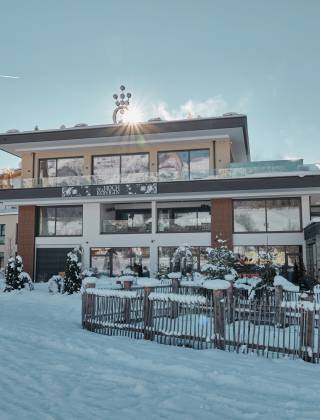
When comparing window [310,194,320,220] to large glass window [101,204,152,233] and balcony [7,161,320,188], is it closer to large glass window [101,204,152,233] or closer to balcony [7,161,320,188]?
balcony [7,161,320,188]

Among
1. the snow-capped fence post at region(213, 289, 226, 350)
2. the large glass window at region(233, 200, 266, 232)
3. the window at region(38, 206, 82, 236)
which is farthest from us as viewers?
the window at region(38, 206, 82, 236)

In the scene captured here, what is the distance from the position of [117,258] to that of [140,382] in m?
24.0

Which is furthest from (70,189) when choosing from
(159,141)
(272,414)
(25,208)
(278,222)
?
(272,414)

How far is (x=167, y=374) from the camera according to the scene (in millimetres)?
6852

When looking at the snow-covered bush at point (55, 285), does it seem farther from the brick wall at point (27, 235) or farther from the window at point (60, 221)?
the brick wall at point (27, 235)

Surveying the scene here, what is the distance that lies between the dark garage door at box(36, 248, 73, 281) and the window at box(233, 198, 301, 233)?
11961 millimetres

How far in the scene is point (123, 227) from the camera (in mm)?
30094

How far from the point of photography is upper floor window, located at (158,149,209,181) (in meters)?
28.5

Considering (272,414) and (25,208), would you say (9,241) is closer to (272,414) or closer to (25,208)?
(25,208)

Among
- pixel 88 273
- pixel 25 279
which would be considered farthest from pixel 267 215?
pixel 25 279

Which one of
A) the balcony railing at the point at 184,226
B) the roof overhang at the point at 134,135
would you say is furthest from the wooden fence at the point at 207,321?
the roof overhang at the point at 134,135

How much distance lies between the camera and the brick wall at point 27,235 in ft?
102

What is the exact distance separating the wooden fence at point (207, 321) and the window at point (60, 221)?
19.8 m

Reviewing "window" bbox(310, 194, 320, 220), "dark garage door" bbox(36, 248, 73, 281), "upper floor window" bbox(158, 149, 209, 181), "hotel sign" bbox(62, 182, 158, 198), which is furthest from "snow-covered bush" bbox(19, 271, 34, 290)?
"window" bbox(310, 194, 320, 220)
